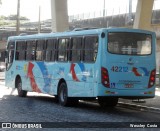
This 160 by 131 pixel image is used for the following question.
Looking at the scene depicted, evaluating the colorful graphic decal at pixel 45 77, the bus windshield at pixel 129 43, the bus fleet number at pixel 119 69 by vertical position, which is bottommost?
the colorful graphic decal at pixel 45 77

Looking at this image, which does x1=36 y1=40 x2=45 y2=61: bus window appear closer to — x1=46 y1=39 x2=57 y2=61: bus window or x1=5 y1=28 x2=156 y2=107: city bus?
x1=46 y1=39 x2=57 y2=61: bus window

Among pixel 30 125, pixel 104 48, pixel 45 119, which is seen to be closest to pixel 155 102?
pixel 104 48

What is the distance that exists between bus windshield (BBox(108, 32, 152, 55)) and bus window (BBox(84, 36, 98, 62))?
573 millimetres

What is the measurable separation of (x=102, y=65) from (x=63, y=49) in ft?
10.8

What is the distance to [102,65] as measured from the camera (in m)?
17.5

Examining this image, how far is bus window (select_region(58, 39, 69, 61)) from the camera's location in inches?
793

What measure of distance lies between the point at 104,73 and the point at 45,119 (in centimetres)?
355

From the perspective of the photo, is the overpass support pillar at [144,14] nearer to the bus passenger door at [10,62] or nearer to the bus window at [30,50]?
the bus passenger door at [10,62]

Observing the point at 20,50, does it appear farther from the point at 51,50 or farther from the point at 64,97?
the point at 64,97

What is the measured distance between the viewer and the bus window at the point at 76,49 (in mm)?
19062

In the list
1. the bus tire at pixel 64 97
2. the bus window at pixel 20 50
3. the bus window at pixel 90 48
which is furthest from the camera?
the bus window at pixel 20 50

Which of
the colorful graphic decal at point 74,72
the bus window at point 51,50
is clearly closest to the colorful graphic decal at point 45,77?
the bus window at point 51,50

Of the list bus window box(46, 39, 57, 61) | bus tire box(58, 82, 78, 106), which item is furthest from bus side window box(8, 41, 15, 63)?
bus tire box(58, 82, 78, 106)

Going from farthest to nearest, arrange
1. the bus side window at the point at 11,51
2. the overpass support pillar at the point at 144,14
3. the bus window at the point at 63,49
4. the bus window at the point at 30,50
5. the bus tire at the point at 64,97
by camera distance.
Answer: the overpass support pillar at the point at 144,14 → the bus side window at the point at 11,51 → the bus window at the point at 30,50 → the bus window at the point at 63,49 → the bus tire at the point at 64,97
